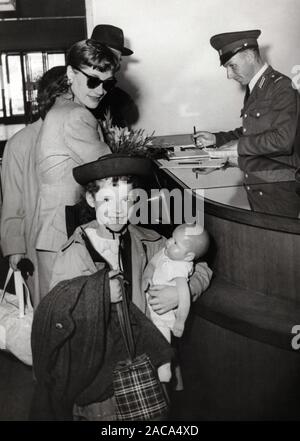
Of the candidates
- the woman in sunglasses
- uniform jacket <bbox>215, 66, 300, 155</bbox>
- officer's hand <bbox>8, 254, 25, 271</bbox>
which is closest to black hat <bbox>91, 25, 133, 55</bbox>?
uniform jacket <bbox>215, 66, 300, 155</bbox>

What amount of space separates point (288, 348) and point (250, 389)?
0.25 meters

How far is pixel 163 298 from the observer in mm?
1668

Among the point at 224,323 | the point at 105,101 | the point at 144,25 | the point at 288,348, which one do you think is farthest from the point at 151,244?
the point at 144,25

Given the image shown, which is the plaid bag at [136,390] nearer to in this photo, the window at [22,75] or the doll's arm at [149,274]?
the doll's arm at [149,274]

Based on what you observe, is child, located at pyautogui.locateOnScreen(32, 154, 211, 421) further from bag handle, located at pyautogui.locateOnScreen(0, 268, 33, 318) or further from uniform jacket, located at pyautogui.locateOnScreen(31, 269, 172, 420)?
bag handle, located at pyautogui.locateOnScreen(0, 268, 33, 318)

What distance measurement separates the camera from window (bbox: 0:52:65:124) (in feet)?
10.6

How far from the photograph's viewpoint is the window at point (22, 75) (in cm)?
324

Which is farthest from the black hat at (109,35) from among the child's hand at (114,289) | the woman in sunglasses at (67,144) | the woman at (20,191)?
the child's hand at (114,289)

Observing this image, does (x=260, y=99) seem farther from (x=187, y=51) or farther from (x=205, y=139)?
(x=187, y=51)

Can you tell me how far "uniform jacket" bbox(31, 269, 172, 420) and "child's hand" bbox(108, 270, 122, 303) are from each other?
0.01 meters

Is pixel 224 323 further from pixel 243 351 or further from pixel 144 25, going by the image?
pixel 144 25

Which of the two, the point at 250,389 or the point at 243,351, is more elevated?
the point at 243,351
